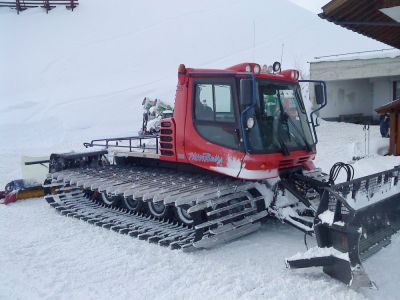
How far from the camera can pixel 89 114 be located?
2223 cm

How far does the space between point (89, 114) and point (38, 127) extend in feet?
9.30

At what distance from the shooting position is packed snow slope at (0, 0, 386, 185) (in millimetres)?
21281

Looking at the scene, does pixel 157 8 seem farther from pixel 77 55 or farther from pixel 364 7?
pixel 364 7

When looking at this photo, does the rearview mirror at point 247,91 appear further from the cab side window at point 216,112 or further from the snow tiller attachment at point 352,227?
the snow tiller attachment at point 352,227

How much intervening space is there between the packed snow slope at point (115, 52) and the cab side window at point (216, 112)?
25.2ft

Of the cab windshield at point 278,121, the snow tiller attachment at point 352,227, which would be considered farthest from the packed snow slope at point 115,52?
the snow tiller attachment at point 352,227

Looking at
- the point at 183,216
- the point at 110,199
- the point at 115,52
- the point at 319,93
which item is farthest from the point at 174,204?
the point at 115,52

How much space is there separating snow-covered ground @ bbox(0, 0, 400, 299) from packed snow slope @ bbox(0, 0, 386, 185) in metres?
0.11

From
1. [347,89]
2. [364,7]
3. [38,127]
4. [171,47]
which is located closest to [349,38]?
[171,47]

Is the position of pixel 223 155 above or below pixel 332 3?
below

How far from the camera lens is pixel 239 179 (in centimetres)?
639

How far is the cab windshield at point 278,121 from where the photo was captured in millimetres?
6027

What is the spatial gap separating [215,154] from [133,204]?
7.08 ft

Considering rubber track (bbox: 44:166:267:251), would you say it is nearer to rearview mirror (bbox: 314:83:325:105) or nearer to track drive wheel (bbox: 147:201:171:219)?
track drive wheel (bbox: 147:201:171:219)
